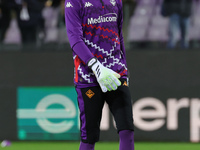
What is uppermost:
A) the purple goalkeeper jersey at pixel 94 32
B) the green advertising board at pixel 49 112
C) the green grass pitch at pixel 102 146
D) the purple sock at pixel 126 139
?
the purple goalkeeper jersey at pixel 94 32

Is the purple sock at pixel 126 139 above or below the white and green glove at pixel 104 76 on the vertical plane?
below

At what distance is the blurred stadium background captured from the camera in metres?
7.49

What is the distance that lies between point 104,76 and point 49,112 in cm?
414

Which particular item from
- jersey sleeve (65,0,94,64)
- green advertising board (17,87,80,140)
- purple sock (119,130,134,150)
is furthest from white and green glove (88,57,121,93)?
green advertising board (17,87,80,140)

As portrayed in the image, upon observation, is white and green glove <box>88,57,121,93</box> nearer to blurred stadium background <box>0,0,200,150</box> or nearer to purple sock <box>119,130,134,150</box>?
purple sock <box>119,130,134,150</box>

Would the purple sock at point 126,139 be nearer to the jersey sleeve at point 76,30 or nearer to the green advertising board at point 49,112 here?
the jersey sleeve at point 76,30

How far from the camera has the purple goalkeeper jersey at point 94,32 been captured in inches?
151

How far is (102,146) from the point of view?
7.27 metres

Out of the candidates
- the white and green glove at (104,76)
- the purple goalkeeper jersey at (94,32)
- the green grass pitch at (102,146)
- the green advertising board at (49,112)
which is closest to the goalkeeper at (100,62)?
the purple goalkeeper jersey at (94,32)

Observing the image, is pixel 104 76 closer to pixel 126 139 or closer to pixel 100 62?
pixel 100 62

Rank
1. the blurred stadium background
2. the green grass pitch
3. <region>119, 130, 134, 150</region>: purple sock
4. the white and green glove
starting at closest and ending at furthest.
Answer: the white and green glove < <region>119, 130, 134, 150</region>: purple sock < the green grass pitch < the blurred stadium background

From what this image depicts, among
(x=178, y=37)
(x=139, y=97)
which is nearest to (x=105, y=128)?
(x=139, y=97)

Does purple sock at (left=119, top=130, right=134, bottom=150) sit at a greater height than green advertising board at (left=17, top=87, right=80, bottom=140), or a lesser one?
greater

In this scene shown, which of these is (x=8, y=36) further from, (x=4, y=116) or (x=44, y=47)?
(x=4, y=116)
